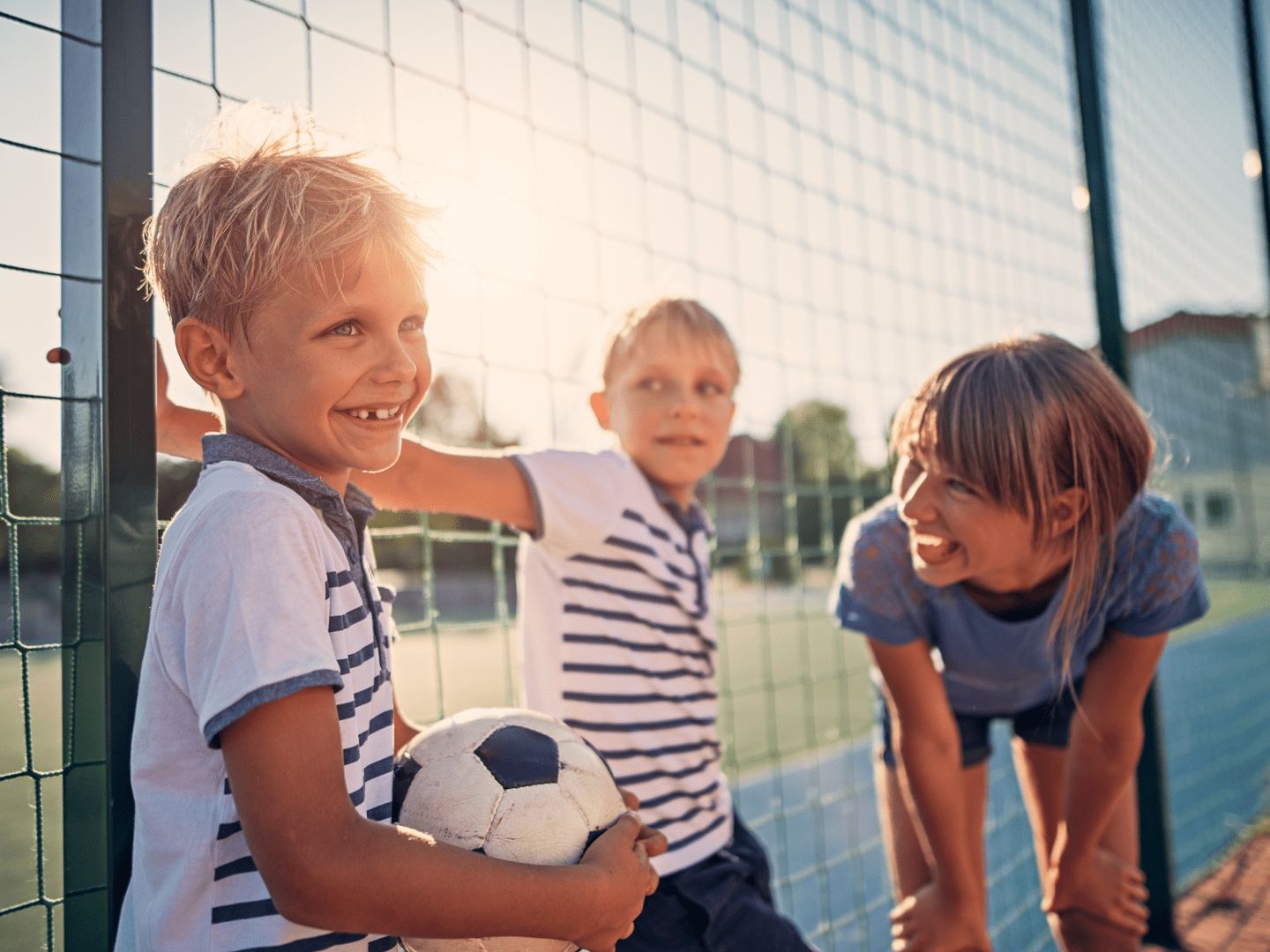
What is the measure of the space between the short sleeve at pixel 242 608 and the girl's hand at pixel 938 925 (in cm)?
128

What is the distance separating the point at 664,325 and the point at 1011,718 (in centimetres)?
123

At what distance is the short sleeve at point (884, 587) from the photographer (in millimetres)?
1594

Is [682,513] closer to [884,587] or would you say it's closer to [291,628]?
[884,587]

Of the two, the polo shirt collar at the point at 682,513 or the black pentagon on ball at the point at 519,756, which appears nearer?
the black pentagon on ball at the point at 519,756

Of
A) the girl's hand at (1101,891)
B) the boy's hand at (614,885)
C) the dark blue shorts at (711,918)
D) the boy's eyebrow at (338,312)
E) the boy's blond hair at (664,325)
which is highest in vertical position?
the boy's blond hair at (664,325)

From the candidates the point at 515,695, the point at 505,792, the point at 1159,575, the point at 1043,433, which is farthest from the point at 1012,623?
the point at 515,695

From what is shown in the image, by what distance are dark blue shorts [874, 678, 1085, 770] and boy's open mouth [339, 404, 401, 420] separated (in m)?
1.39

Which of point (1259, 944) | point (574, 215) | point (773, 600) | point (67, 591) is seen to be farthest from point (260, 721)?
point (773, 600)

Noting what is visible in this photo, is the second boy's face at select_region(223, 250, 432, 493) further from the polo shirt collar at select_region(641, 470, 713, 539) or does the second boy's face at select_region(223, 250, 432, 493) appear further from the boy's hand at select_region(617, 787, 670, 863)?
the polo shirt collar at select_region(641, 470, 713, 539)

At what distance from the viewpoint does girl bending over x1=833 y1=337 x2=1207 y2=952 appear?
4.67ft

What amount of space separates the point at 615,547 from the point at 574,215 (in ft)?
2.81

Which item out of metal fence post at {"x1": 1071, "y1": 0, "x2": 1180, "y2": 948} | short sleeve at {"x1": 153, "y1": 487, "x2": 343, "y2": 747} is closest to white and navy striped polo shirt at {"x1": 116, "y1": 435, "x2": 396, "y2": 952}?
short sleeve at {"x1": 153, "y1": 487, "x2": 343, "y2": 747}

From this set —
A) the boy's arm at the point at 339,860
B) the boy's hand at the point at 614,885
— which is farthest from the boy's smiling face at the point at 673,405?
the boy's arm at the point at 339,860

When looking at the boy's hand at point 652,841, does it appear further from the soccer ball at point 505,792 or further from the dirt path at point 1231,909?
the dirt path at point 1231,909
